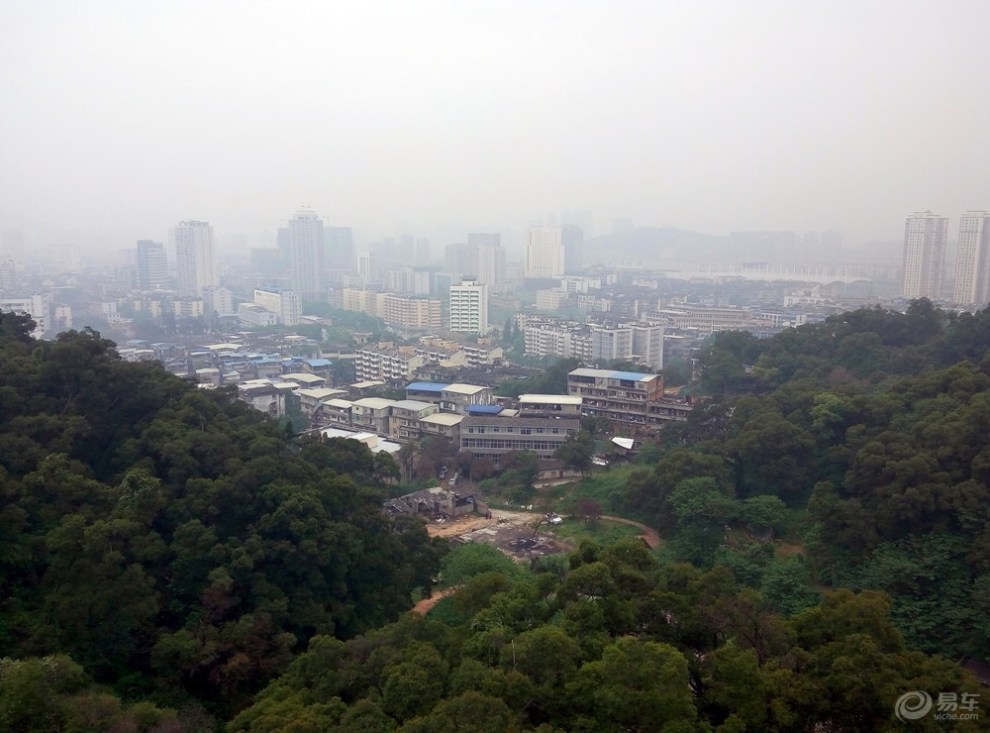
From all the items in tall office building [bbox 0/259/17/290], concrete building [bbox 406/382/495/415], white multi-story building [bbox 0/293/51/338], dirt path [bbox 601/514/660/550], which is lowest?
dirt path [bbox 601/514/660/550]

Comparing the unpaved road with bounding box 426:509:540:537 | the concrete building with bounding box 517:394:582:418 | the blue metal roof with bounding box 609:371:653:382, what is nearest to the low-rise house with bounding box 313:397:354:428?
Answer: the concrete building with bounding box 517:394:582:418

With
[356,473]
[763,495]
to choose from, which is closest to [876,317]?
[763,495]

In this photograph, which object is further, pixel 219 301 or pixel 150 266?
pixel 150 266

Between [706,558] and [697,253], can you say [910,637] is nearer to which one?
[706,558]

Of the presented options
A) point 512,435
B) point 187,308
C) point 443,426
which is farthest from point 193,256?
point 512,435

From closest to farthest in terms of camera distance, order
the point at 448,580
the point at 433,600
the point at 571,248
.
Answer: the point at 448,580, the point at 433,600, the point at 571,248

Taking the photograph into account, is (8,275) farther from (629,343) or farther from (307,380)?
(629,343)

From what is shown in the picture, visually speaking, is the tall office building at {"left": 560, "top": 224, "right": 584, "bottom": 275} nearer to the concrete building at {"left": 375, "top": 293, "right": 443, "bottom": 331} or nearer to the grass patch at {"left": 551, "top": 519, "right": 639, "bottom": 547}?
the concrete building at {"left": 375, "top": 293, "right": 443, "bottom": 331}
